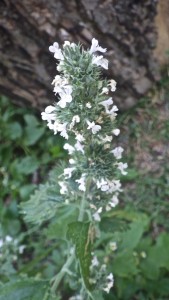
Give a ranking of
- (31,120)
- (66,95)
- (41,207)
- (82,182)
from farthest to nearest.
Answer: (31,120)
(41,207)
(82,182)
(66,95)

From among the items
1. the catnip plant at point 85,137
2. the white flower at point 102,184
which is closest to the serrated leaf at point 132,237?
the catnip plant at point 85,137

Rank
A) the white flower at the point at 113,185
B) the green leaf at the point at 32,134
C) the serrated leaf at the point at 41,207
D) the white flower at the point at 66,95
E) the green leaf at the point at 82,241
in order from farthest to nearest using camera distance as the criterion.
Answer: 1. the green leaf at the point at 32,134
2. the serrated leaf at the point at 41,207
3. the white flower at the point at 113,185
4. the green leaf at the point at 82,241
5. the white flower at the point at 66,95

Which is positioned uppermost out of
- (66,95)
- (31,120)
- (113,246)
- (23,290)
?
(31,120)

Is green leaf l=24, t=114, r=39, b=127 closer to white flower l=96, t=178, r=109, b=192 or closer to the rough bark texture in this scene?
the rough bark texture

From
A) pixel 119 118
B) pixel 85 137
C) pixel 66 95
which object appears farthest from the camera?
pixel 119 118

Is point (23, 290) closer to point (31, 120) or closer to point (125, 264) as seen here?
point (125, 264)

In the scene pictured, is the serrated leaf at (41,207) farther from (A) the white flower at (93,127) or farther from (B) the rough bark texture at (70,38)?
(B) the rough bark texture at (70,38)

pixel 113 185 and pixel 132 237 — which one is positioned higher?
pixel 113 185

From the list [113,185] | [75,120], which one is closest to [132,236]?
[113,185]
